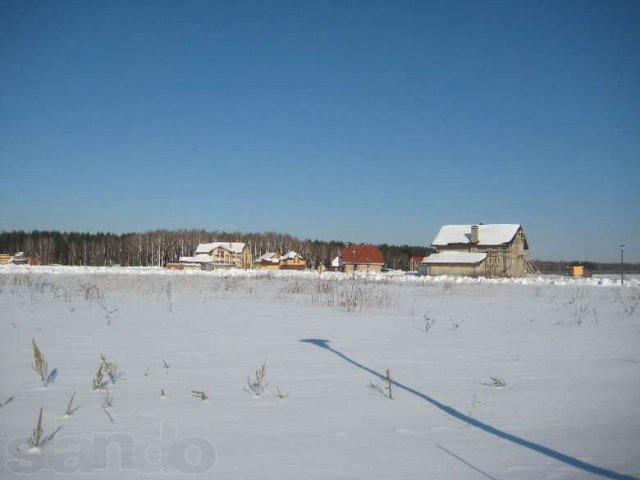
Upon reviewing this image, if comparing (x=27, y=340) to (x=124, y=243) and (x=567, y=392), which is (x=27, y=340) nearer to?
(x=567, y=392)

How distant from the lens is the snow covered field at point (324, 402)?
3111 mm

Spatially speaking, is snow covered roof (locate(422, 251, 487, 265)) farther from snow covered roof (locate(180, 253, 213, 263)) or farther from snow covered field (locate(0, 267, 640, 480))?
snow covered roof (locate(180, 253, 213, 263))

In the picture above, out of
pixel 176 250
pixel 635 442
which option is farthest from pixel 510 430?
pixel 176 250

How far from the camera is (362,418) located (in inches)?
156

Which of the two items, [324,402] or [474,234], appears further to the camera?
[474,234]

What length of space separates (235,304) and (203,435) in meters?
9.51

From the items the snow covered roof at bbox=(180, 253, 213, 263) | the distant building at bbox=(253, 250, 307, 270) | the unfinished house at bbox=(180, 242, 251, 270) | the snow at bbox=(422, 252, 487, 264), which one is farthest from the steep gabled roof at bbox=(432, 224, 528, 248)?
the snow covered roof at bbox=(180, 253, 213, 263)

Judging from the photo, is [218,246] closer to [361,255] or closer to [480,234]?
[361,255]

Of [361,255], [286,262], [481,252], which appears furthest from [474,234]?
[286,262]

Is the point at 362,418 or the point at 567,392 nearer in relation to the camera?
the point at 362,418

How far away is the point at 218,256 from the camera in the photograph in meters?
79.5

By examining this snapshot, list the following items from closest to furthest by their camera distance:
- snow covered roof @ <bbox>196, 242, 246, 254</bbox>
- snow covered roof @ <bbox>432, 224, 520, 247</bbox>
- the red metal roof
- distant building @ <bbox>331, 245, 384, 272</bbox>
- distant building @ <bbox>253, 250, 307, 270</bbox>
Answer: snow covered roof @ <bbox>432, 224, 520, 247</bbox>
distant building @ <bbox>331, 245, 384, 272</bbox>
the red metal roof
snow covered roof @ <bbox>196, 242, 246, 254</bbox>
distant building @ <bbox>253, 250, 307, 270</bbox>

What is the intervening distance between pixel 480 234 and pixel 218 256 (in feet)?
149

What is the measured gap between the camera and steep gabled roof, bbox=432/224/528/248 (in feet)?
160
